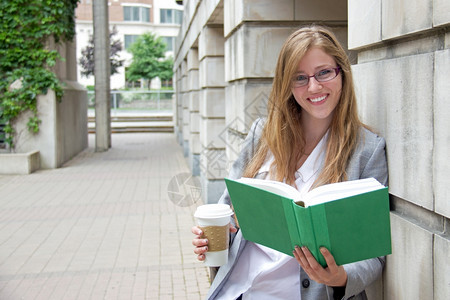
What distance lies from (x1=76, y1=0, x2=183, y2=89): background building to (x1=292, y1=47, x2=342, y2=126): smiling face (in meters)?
53.9

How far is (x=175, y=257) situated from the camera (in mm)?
5848

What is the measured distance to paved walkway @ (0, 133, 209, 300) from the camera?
4980 mm

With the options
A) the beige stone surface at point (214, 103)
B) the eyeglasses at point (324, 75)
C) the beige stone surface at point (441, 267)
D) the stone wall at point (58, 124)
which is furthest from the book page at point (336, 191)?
the stone wall at point (58, 124)

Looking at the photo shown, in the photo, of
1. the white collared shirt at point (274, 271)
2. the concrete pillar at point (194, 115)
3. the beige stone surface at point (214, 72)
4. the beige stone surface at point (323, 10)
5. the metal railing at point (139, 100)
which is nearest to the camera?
the white collared shirt at point (274, 271)

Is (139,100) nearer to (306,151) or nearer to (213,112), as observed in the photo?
(213,112)

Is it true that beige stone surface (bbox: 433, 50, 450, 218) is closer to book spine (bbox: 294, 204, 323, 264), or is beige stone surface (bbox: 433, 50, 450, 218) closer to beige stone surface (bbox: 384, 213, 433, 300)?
beige stone surface (bbox: 384, 213, 433, 300)

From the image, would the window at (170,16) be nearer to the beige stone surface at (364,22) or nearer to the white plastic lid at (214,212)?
the beige stone surface at (364,22)

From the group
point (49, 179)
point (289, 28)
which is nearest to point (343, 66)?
point (289, 28)

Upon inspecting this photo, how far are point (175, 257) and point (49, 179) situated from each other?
602 cm

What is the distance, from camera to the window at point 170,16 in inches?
2325

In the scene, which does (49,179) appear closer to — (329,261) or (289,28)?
(289,28)

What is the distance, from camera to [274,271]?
213 cm

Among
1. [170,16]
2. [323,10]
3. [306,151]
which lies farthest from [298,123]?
[170,16]

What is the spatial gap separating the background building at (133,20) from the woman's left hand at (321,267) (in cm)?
5428
